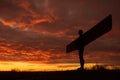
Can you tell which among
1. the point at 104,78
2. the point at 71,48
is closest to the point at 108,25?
the point at 104,78

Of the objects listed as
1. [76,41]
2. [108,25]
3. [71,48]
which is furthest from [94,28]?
[71,48]

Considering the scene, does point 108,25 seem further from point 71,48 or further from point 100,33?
point 71,48

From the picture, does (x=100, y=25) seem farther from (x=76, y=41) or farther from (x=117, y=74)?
(x=76, y=41)

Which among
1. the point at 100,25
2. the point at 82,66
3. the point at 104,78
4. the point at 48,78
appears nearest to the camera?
the point at 104,78

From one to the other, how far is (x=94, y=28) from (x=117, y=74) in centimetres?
307

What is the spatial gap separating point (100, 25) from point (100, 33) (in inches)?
17.0

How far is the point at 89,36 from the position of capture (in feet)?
44.0

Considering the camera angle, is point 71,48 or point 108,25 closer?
point 108,25

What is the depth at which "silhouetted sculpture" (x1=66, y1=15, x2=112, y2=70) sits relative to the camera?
1092cm

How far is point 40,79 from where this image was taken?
36.1 feet

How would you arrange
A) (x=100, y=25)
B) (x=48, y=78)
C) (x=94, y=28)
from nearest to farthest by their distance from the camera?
(x=48, y=78) < (x=100, y=25) < (x=94, y=28)

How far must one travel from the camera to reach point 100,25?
1164cm

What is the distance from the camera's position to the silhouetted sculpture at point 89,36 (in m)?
10.9

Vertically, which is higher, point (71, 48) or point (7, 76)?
point (71, 48)
